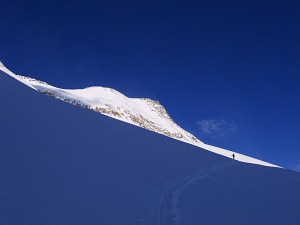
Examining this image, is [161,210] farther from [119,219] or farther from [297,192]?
[297,192]

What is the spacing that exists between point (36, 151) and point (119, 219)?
3.84 meters

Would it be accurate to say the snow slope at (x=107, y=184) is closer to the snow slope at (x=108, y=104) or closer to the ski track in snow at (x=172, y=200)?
the ski track in snow at (x=172, y=200)

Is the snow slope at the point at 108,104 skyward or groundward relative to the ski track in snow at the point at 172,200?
skyward

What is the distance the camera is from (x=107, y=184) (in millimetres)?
6574

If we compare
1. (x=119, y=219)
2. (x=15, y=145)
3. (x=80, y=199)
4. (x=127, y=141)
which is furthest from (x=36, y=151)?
(x=127, y=141)

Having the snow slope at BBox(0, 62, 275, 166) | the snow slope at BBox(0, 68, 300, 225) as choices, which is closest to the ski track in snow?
the snow slope at BBox(0, 68, 300, 225)

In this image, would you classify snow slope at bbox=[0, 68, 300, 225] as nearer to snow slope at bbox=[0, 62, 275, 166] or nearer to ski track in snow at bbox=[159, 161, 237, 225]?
ski track in snow at bbox=[159, 161, 237, 225]

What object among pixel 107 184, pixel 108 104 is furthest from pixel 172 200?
pixel 108 104

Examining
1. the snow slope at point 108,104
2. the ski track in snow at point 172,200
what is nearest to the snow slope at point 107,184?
the ski track in snow at point 172,200

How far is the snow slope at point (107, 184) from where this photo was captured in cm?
489

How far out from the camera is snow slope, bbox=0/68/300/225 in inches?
193

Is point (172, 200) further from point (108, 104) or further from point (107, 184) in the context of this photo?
point (108, 104)

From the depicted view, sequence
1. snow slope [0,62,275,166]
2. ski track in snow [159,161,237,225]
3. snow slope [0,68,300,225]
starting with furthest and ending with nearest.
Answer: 1. snow slope [0,62,275,166]
2. ski track in snow [159,161,237,225]
3. snow slope [0,68,300,225]

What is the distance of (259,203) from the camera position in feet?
23.7
